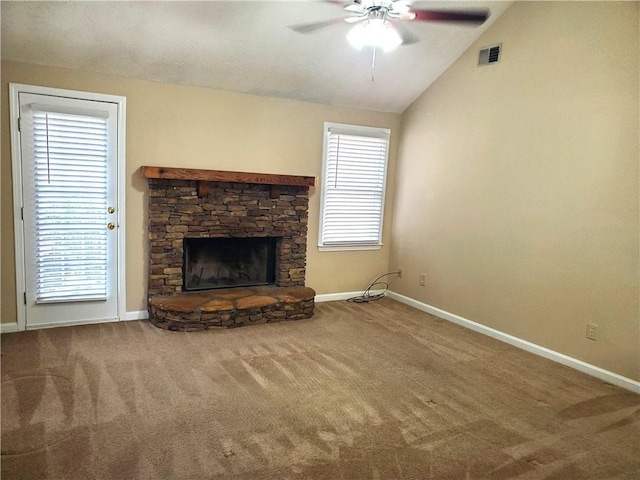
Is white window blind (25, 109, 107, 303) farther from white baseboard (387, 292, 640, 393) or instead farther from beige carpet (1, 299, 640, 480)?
white baseboard (387, 292, 640, 393)

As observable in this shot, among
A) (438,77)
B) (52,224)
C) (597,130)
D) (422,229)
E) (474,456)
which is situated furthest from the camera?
(422,229)

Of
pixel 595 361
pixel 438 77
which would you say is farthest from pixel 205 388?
pixel 438 77

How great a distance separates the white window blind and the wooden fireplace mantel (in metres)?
0.50

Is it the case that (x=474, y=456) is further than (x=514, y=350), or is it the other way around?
(x=514, y=350)

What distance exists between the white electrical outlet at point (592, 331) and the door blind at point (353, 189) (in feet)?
8.59

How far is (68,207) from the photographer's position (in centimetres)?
373

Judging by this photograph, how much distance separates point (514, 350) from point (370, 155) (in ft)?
8.96

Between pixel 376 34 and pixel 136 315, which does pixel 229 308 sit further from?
pixel 376 34

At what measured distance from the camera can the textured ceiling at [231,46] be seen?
323 centimetres

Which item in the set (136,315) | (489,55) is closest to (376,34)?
(489,55)

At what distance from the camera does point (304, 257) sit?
4875mm

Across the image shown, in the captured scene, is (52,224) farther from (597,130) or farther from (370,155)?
(597,130)

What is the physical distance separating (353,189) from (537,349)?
2635 mm

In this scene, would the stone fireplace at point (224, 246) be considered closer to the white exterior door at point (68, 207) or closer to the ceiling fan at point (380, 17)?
the white exterior door at point (68, 207)
